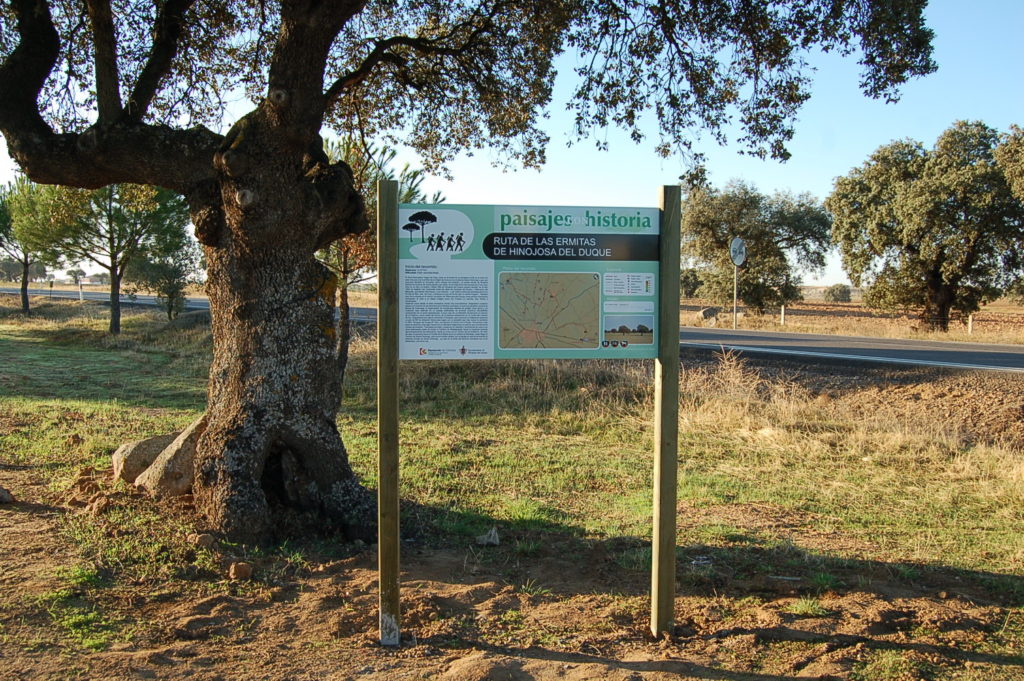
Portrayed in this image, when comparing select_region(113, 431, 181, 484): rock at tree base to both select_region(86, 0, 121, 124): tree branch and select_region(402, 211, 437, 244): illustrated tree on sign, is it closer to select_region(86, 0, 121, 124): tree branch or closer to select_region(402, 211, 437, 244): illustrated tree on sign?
select_region(86, 0, 121, 124): tree branch

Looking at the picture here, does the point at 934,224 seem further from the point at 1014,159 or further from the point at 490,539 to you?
the point at 490,539

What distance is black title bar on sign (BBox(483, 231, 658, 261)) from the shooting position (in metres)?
4.01

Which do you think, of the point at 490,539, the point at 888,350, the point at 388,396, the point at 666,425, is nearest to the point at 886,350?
the point at 888,350

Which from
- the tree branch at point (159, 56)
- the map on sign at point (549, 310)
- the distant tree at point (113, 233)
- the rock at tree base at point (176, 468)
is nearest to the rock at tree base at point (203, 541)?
the rock at tree base at point (176, 468)

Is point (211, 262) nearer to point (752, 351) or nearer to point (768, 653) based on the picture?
point (768, 653)

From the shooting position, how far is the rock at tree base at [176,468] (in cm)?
572

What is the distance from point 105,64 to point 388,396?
13.7 ft

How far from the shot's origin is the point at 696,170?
25.6 feet

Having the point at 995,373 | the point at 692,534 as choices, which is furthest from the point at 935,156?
the point at 692,534

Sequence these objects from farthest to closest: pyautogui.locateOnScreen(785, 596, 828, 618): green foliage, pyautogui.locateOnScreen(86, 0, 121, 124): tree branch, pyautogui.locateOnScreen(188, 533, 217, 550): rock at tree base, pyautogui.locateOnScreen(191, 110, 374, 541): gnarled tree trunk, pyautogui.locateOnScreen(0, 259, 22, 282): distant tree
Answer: pyautogui.locateOnScreen(0, 259, 22, 282): distant tree < pyautogui.locateOnScreen(86, 0, 121, 124): tree branch < pyautogui.locateOnScreen(191, 110, 374, 541): gnarled tree trunk < pyautogui.locateOnScreen(188, 533, 217, 550): rock at tree base < pyautogui.locateOnScreen(785, 596, 828, 618): green foliage

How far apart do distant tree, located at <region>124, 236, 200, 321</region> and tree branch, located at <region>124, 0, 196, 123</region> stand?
2093 cm

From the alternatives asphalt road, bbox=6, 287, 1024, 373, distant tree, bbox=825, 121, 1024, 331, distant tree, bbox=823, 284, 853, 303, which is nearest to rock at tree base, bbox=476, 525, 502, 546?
asphalt road, bbox=6, 287, 1024, 373

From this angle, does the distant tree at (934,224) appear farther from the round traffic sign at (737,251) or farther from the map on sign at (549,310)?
the map on sign at (549,310)

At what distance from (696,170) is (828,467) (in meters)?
3.30
